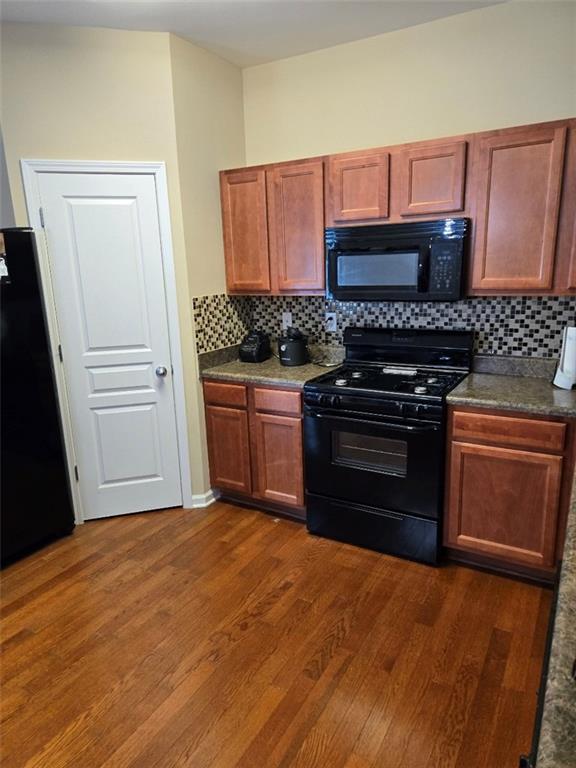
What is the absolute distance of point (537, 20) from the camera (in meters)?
2.44

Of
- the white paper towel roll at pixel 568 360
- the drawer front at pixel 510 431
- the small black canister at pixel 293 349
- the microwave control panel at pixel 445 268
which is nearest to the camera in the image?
the drawer front at pixel 510 431

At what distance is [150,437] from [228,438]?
50 centimetres

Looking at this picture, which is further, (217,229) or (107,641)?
(217,229)

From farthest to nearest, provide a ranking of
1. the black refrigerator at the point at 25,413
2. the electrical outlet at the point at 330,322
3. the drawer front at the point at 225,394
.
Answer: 1. the electrical outlet at the point at 330,322
2. the drawer front at the point at 225,394
3. the black refrigerator at the point at 25,413

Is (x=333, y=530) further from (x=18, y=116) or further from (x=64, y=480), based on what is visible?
(x=18, y=116)

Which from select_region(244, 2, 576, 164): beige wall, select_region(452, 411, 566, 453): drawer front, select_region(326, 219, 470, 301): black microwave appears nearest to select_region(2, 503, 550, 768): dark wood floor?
select_region(452, 411, 566, 453): drawer front

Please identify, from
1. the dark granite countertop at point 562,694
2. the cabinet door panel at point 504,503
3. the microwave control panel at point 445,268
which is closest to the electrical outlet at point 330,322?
the microwave control panel at point 445,268

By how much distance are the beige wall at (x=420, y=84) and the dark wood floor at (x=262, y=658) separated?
2420 millimetres

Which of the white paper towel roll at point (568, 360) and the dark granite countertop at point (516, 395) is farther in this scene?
the white paper towel roll at point (568, 360)

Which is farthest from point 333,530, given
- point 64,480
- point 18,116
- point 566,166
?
point 18,116

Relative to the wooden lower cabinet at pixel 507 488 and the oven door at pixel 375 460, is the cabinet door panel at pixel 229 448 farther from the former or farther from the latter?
the wooden lower cabinet at pixel 507 488

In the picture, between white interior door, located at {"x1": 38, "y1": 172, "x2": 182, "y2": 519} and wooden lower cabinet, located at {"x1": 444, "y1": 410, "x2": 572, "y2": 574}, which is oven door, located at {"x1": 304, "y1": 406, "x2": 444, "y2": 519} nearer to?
wooden lower cabinet, located at {"x1": 444, "y1": 410, "x2": 572, "y2": 574}

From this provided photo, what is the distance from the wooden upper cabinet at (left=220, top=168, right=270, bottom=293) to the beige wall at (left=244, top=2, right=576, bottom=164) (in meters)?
0.40

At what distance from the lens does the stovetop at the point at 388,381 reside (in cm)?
251
